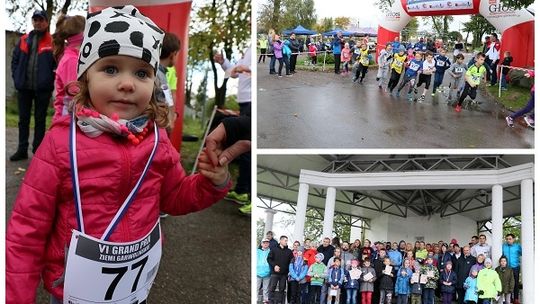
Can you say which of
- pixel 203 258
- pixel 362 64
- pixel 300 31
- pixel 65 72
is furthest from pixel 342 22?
pixel 65 72

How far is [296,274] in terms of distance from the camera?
5215 millimetres

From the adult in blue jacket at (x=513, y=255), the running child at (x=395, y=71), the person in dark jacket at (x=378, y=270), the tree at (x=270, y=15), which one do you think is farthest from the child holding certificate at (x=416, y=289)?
the tree at (x=270, y=15)

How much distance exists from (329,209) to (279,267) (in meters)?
0.81

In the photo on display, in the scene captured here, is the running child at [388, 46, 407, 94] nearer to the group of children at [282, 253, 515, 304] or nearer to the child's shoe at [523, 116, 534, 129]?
the child's shoe at [523, 116, 534, 129]

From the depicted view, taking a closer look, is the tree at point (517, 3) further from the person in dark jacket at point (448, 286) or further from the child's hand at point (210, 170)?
the child's hand at point (210, 170)

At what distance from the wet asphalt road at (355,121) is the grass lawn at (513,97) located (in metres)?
0.10

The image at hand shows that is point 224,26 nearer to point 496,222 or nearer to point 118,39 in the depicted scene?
point 496,222

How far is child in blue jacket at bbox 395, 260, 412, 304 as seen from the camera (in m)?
6.07

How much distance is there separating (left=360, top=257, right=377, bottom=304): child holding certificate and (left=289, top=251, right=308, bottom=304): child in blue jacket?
100cm

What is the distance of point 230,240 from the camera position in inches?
154

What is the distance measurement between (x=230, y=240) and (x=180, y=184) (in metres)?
2.16

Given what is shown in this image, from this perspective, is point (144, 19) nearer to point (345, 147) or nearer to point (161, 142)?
point (161, 142)

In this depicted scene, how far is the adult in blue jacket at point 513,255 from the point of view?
4.87 m

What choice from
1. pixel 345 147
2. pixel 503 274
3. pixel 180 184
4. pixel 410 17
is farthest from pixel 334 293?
pixel 180 184
